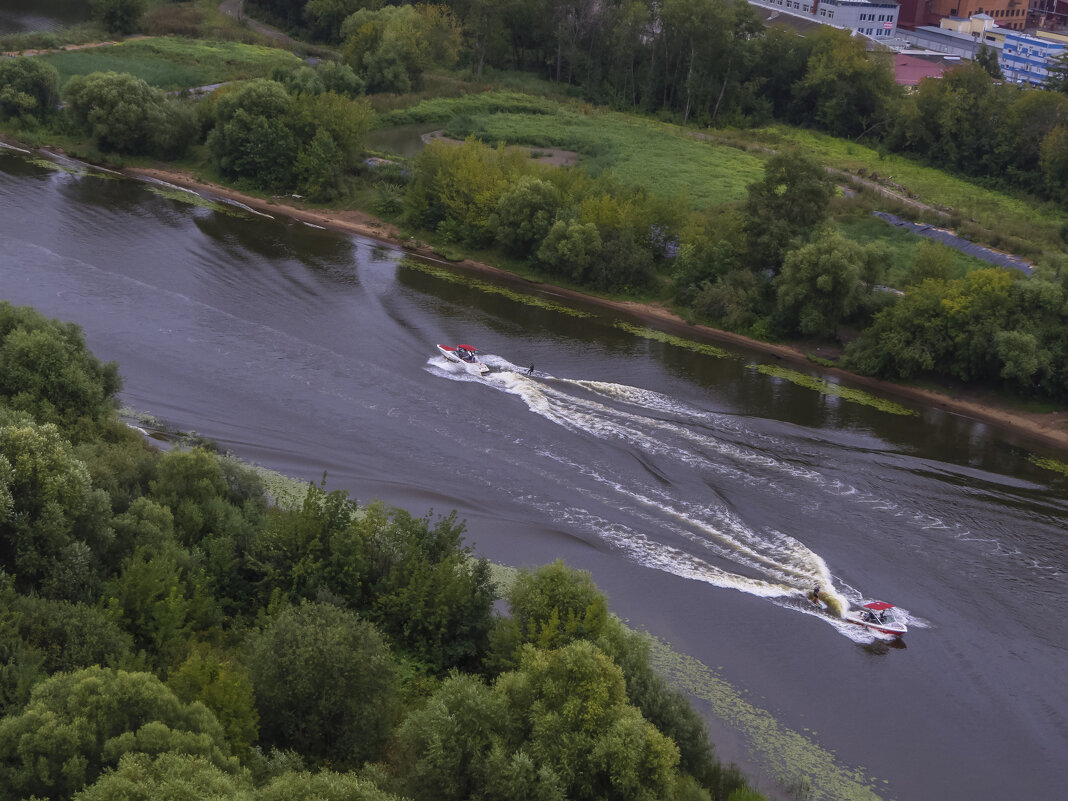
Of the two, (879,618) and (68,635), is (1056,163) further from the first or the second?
(68,635)

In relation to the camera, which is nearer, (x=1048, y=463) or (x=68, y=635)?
(x=68, y=635)

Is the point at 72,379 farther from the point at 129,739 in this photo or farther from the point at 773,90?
the point at 773,90

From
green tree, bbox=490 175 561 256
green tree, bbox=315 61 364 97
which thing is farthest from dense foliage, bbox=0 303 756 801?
green tree, bbox=315 61 364 97

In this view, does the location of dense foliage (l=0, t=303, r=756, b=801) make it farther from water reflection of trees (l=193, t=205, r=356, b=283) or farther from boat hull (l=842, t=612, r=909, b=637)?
water reflection of trees (l=193, t=205, r=356, b=283)

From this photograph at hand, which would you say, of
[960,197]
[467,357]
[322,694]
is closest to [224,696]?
[322,694]

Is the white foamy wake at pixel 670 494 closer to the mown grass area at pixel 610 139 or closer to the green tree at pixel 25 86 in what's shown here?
the mown grass area at pixel 610 139

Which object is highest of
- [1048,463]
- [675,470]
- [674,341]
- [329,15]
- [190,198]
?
[329,15]
